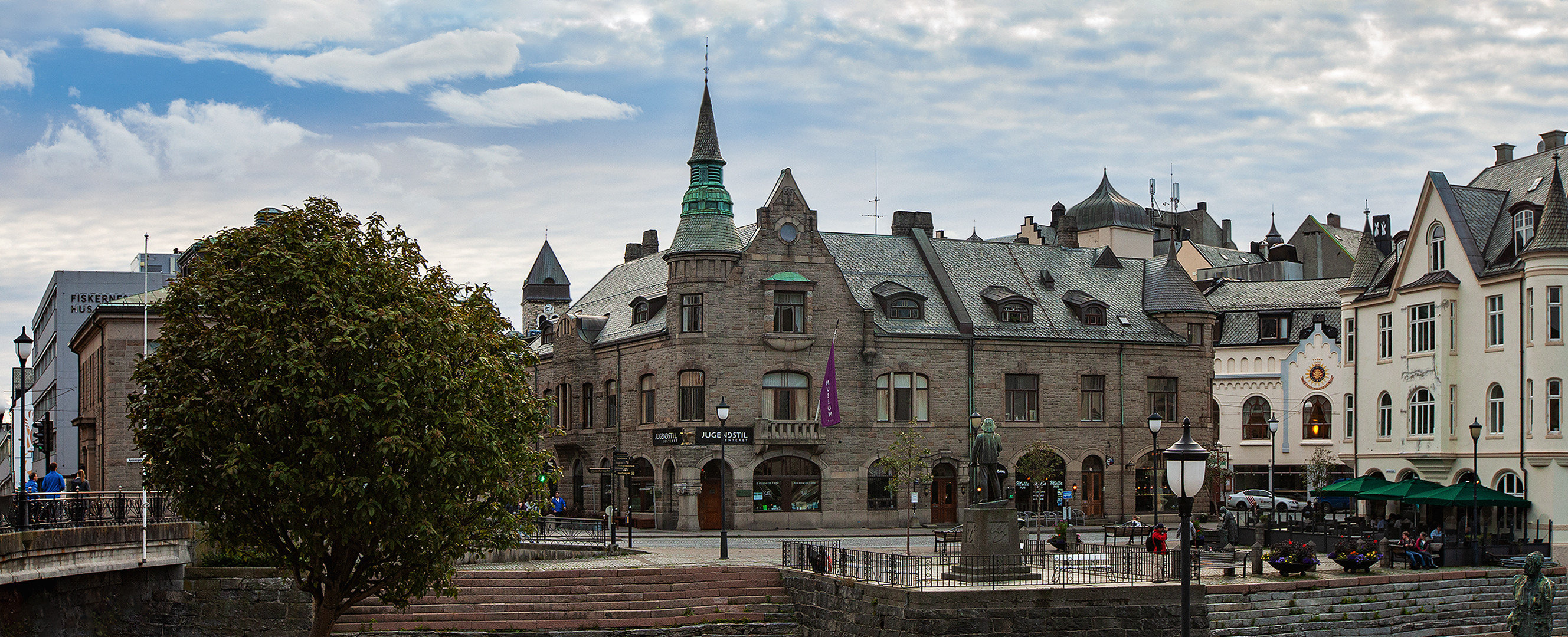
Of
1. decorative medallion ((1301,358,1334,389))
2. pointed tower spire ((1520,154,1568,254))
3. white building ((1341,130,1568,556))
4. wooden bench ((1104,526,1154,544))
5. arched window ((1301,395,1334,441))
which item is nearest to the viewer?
pointed tower spire ((1520,154,1568,254))

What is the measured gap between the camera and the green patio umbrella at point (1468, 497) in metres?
41.6

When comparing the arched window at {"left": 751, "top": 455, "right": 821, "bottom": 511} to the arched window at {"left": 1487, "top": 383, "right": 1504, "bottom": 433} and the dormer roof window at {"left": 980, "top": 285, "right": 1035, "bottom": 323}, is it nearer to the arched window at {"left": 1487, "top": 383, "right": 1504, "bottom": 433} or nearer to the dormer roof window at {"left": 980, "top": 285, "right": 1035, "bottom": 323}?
the dormer roof window at {"left": 980, "top": 285, "right": 1035, "bottom": 323}

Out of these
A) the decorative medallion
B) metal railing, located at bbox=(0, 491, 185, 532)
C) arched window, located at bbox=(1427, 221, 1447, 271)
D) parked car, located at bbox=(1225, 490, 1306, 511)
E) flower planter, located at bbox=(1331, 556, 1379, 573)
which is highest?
arched window, located at bbox=(1427, 221, 1447, 271)

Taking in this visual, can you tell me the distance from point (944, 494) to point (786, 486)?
675cm

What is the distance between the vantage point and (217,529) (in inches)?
985

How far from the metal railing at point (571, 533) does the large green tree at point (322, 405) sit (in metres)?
15.1

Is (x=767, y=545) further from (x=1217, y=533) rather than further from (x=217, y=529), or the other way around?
(x=217, y=529)

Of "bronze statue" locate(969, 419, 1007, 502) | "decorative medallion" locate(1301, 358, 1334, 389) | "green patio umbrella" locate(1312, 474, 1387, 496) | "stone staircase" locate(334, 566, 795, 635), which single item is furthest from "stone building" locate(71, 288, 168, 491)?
"decorative medallion" locate(1301, 358, 1334, 389)

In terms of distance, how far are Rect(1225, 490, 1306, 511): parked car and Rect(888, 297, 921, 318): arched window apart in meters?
13.7

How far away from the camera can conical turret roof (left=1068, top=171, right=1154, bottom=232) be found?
94.5 metres

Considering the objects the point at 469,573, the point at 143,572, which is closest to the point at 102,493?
the point at 143,572

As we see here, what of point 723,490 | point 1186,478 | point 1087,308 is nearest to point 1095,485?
point 1087,308

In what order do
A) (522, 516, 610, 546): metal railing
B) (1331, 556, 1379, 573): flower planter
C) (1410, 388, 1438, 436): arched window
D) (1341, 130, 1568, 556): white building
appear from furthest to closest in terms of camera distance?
(1410, 388, 1438, 436): arched window → (522, 516, 610, 546): metal railing → (1341, 130, 1568, 556): white building → (1331, 556, 1379, 573): flower planter

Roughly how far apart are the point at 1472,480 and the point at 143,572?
36655mm
